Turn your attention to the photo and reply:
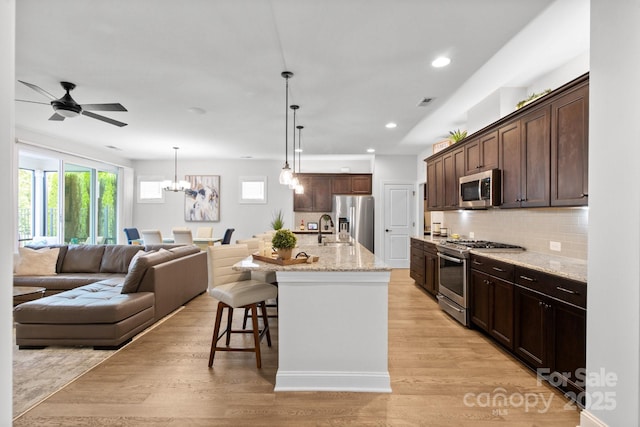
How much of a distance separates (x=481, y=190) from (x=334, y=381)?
267cm

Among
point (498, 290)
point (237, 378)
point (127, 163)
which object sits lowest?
point (237, 378)

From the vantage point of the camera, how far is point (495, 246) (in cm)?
359

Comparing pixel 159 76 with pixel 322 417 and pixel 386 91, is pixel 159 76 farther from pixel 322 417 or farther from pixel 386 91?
pixel 322 417

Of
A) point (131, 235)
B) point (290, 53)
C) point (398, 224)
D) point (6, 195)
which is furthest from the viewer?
point (398, 224)

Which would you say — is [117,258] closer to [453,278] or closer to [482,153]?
[453,278]

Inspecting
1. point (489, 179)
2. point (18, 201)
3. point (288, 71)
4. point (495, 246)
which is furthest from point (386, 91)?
point (18, 201)

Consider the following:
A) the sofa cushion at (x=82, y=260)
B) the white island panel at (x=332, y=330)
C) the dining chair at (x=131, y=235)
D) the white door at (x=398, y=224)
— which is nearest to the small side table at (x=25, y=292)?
the sofa cushion at (x=82, y=260)

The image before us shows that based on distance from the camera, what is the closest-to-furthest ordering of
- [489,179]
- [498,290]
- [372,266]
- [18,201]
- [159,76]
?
[372,266] → [498,290] → [159,76] → [489,179] → [18,201]

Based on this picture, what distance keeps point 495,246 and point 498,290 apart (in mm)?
855

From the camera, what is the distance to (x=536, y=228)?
10.5ft

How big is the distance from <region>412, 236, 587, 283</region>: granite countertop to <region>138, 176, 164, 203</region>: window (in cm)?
764

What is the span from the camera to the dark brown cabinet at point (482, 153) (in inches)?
139

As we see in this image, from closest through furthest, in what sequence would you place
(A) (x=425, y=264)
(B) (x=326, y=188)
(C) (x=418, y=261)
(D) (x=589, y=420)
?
(D) (x=589, y=420) → (A) (x=425, y=264) → (C) (x=418, y=261) → (B) (x=326, y=188)

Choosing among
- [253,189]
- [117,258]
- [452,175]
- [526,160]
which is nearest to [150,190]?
[253,189]
